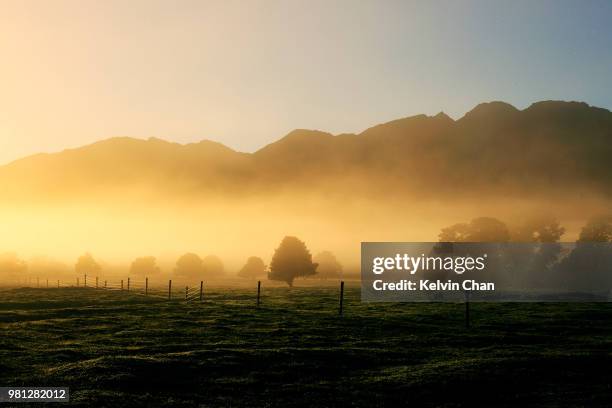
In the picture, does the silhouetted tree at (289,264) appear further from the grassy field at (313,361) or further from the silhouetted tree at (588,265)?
the grassy field at (313,361)

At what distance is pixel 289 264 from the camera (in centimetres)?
16662

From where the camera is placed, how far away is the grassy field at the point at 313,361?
23203 mm

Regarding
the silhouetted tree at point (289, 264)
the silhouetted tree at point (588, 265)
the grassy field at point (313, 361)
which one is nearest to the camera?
the grassy field at point (313, 361)

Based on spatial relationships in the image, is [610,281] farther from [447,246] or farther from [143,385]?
[143,385]

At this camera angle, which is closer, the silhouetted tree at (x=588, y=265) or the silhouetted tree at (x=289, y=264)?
the silhouetted tree at (x=588, y=265)

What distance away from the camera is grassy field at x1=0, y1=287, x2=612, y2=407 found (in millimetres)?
23203

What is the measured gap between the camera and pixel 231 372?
2766 cm

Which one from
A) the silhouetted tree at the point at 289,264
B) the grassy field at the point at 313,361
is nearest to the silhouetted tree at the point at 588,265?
the silhouetted tree at the point at 289,264

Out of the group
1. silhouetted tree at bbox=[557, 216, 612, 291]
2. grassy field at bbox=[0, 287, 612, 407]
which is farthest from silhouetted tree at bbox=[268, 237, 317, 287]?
grassy field at bbox=[0, 287, 612, 407]

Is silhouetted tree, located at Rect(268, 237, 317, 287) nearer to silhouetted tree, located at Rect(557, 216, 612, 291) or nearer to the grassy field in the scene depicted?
silhouetted tree, located at Rect(557, 216, 612, 291)

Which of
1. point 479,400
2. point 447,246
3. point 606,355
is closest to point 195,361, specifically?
point 479,400

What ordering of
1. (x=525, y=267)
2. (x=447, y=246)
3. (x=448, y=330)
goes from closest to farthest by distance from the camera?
(x=448, y=330), (x=447, y=246), (x=525, y=267)

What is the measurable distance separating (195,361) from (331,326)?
62.6 feet

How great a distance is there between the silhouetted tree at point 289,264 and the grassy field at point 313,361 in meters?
115
